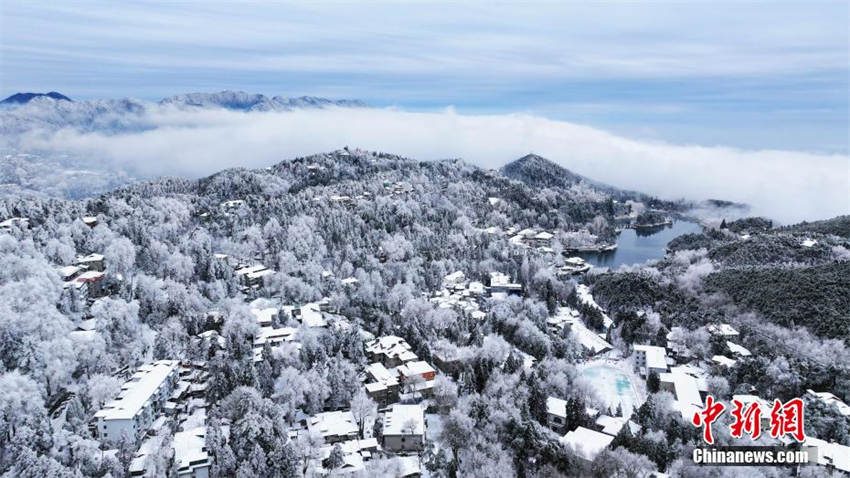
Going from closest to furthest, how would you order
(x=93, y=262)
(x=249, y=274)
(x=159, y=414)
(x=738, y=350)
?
(x=159, y=414) < (x=738, y=350) < (x=93, y=262) < (x=249, y=274)

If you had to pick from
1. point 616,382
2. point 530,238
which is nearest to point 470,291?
point 616,382

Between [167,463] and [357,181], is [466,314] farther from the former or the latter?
[357,181]

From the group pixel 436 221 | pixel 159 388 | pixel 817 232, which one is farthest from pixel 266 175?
pixel 817 232

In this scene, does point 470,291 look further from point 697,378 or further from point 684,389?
point 684,389

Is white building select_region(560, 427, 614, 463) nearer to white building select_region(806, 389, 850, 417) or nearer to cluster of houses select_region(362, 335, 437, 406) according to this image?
cluster of houses select_region(362, 335, 437, 406)

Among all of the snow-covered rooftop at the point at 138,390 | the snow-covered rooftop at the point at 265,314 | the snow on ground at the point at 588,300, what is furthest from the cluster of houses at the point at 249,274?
the snow on ground at the point at 588,300

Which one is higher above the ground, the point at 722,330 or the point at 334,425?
the point at 722,330

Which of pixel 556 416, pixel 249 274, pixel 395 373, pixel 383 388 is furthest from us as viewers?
pixel 249 274

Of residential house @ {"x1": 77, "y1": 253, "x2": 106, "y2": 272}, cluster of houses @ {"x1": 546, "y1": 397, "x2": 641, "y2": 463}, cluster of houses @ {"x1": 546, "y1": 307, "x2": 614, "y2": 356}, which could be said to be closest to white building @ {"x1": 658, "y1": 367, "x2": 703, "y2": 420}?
cluster of houses @ {"x1": 546, "y1": 397, "x2": 641, "y2": 463}
